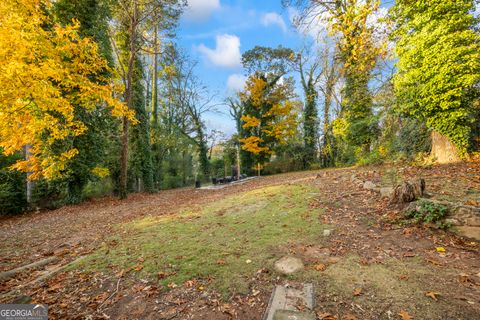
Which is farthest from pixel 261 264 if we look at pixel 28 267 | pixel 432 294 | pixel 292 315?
pixel 28 267

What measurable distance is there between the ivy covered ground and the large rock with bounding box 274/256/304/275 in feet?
0.33

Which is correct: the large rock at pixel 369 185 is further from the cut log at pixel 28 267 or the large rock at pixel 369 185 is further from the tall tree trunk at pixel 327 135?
the tall tree trunk at pixel 327 135

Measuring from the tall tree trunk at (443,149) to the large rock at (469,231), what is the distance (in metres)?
4.49

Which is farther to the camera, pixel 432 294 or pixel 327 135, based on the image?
pixel 327 135

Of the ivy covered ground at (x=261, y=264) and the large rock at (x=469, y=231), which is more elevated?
the large rock at (x=469, y=231)

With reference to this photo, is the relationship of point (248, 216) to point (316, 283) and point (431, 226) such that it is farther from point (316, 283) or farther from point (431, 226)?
point (431, 226)

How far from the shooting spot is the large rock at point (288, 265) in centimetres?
294

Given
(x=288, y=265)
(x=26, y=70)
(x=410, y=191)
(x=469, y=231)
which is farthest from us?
(x=26, y=70)

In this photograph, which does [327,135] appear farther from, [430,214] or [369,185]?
[430,214]

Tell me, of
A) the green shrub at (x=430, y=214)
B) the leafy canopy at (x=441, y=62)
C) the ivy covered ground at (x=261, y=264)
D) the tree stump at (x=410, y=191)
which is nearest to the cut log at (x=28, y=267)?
the ivy covered ground at (x=261, y=264)

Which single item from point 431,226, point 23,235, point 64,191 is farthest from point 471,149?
point 64,191

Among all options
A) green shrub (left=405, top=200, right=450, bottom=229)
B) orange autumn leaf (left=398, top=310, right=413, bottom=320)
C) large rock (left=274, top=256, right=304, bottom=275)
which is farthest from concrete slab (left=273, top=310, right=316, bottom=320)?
green shrub (left=405, top=200, right=450, bottom=229)

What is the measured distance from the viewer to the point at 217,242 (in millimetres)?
4066

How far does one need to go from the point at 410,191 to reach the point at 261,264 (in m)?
3.26
